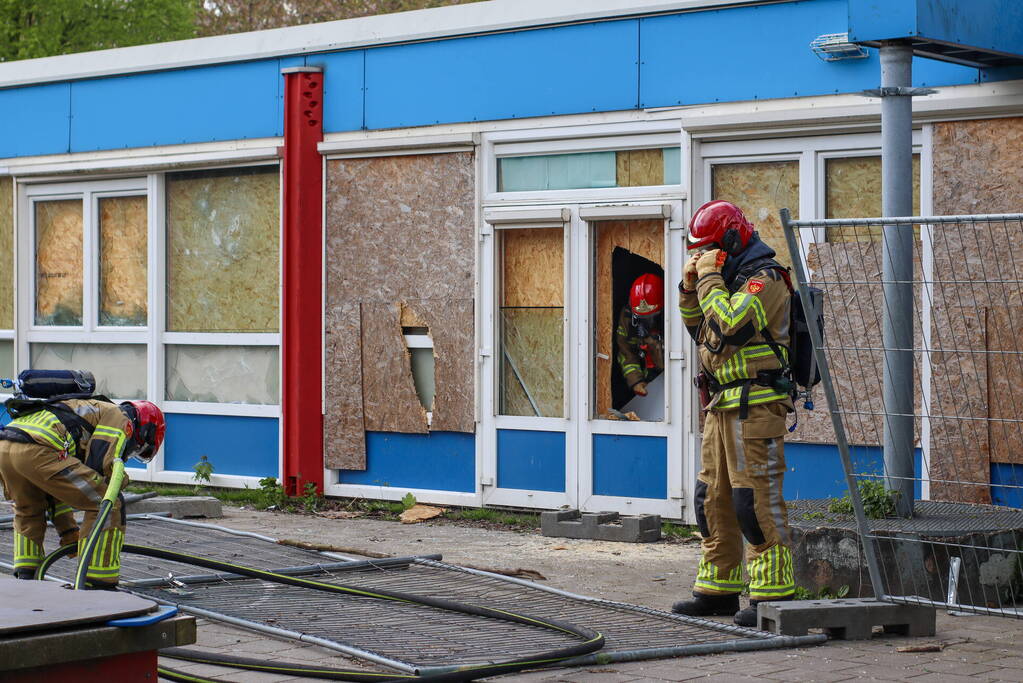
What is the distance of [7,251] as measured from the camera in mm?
14984

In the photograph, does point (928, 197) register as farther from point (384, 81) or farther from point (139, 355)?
point (139, 355)

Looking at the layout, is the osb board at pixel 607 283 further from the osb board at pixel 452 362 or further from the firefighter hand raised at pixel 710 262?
the firefighter hand raised at pixel 710 262

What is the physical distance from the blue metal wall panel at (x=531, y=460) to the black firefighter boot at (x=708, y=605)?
3636 millimetres

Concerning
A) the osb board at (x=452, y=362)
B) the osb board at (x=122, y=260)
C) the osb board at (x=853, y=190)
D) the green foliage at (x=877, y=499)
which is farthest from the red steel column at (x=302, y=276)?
the green foliage at (x=877, y=499)

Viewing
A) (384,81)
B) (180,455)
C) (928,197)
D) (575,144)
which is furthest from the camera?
(180,455)

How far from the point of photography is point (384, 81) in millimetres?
12305

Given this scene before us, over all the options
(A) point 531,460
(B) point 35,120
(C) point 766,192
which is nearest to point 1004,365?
(C) point 766,192

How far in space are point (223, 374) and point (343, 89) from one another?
278cm

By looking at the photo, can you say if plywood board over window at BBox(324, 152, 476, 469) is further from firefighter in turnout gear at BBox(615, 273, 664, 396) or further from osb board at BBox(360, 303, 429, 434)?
firefighter in turnout gear at BBox(615, 273, 664, 396)

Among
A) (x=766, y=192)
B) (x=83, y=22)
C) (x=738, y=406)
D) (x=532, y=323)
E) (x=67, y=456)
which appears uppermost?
(x=83, y=22)

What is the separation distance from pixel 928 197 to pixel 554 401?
327 cm

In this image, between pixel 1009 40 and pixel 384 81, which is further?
pixel 384 81

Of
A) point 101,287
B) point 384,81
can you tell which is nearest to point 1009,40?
point 384,81

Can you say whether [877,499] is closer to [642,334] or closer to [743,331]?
[743,331]
